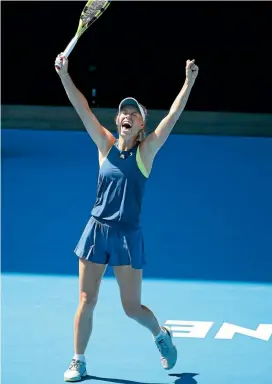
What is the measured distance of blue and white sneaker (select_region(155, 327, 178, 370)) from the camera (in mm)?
6883

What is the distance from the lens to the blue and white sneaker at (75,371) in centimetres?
666

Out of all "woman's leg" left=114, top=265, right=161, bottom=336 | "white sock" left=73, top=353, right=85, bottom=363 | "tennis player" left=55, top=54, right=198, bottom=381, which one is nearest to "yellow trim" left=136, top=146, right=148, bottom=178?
"tennis player" left=55, top=54, right=198, bottom=381

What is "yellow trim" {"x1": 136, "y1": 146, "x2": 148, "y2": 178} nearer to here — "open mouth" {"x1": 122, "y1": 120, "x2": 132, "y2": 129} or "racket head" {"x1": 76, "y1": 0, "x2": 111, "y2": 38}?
"open mouth" {"x1": 122, "y1": 120, "x2": 132, "y2": 129}

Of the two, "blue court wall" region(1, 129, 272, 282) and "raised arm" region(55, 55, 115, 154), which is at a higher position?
"blue court wall" region(1, 129, 272, 282)

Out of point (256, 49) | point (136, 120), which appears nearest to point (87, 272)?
point (136, 120)

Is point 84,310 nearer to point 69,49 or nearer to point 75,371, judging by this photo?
point 75,371

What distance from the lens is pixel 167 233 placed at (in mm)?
10930

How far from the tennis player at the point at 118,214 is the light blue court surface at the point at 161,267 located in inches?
22.4

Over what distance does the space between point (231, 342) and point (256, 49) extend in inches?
423

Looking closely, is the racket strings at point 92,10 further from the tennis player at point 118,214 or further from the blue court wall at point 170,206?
the blue court wall at point 170,206

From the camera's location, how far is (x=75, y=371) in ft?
21.9

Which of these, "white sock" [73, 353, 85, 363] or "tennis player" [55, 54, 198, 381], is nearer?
"tennis player" [55, 54, 198, 381]

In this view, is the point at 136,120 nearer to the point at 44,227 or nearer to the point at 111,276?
the point at 111,276

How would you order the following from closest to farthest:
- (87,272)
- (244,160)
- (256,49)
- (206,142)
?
1. (87,272)
2. (244,160)
3. (206,142)
4. (256,49)
